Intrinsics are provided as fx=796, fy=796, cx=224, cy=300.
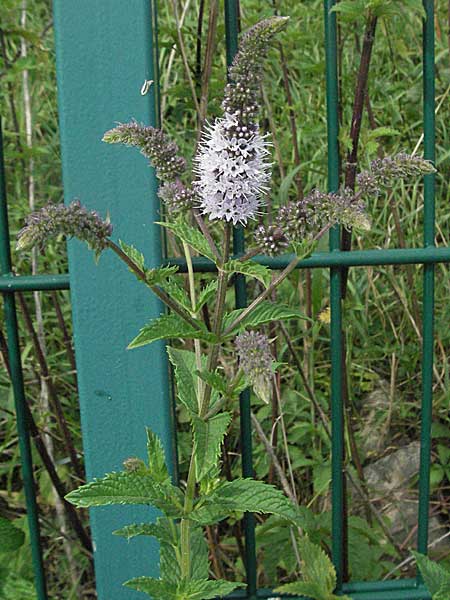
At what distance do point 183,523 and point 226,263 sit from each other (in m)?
0.46

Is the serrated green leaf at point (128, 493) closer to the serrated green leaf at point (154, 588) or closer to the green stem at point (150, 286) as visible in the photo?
the serrated green leaf at point (154, 588)

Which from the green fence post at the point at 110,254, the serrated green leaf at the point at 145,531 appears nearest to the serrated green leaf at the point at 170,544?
the serrated green leaf at the point at 145,531

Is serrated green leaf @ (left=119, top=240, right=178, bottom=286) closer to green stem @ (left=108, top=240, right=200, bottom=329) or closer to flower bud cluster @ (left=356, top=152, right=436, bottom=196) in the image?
green stem @ (left=108, top=240, right=200, bottom=329)

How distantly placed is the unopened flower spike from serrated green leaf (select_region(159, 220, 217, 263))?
8cm

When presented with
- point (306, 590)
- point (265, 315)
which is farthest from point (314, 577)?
point (265, 315)

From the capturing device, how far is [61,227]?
1015 mm

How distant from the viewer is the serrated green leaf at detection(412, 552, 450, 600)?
1.49m

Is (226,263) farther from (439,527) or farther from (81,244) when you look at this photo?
(439,527)

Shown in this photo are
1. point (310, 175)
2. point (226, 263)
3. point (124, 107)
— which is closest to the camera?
point (226, 263)

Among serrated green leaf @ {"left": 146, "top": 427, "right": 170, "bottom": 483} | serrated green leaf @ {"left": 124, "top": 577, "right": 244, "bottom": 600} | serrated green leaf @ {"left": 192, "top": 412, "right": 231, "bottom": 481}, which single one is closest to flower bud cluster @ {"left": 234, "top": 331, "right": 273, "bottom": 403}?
serrated green leaf @ {"left": 192, "top": 412, "right": 231, "bottom": 481}

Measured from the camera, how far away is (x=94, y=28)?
4.58 ft

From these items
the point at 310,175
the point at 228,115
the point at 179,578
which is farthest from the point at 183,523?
the point at 310,175

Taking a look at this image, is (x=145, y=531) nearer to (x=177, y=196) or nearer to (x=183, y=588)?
(x=183, y=588)

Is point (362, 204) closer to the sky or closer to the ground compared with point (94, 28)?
closer to the ground
